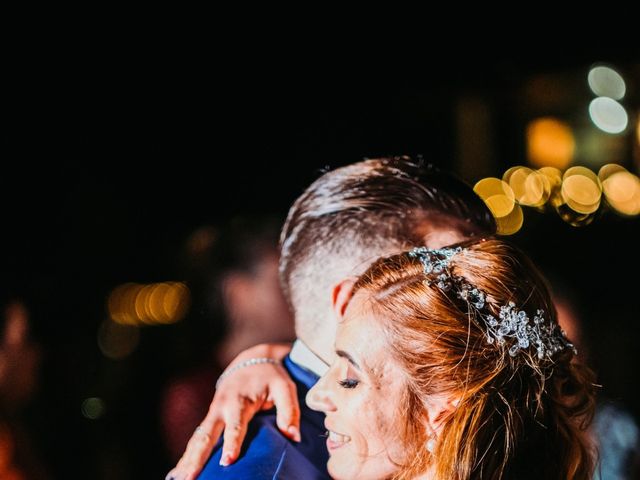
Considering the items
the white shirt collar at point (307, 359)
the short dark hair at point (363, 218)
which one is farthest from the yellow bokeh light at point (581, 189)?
the white shirt collar at point (307, 359)

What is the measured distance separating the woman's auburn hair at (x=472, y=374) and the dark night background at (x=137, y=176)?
459 millimetres

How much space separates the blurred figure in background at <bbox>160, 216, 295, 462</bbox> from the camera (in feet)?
3.77

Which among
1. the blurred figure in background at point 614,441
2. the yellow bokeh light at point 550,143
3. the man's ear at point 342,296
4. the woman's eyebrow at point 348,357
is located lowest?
the blurred figure in background at point 614,441

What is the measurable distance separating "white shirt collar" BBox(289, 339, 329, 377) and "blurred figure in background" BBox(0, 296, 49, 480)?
473mm

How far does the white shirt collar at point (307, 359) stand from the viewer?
3.68ft

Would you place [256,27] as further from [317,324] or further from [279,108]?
[317,324]

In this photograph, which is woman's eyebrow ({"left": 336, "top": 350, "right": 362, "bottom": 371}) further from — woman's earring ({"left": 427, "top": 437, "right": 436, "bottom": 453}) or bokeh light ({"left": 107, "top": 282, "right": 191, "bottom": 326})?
bokeh light ({"left": 107, "top": 282, "right": 191, "bottom": 326})

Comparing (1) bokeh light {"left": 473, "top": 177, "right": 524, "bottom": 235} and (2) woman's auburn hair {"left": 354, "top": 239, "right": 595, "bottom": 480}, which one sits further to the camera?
(1) bokeh light {"left": 473, "top": 177, "right": 524, "bottom": 235}

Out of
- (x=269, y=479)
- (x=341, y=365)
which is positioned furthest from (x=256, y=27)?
(x=269, y=479)

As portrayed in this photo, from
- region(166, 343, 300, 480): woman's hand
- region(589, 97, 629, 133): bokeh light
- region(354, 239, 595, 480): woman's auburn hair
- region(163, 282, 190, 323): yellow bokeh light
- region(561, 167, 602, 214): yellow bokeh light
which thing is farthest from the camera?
region(589, 97, 629, 133): bokeh light

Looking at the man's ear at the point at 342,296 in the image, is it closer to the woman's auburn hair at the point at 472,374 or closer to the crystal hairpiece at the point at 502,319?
the woman's auburn hair at the point at 472,374

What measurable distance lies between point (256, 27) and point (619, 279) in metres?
2.16

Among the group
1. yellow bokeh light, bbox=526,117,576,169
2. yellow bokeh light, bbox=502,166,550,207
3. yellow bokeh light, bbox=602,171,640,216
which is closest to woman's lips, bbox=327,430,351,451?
yellow bokeh light, bbox=502,166,550,207

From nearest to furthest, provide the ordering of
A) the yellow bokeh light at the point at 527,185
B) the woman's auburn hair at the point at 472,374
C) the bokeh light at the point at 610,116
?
the woman's auburn hair at the point at 472,374
the yellow bokeh light at the point at 527,185
the bokeh light at the point at 610,116
